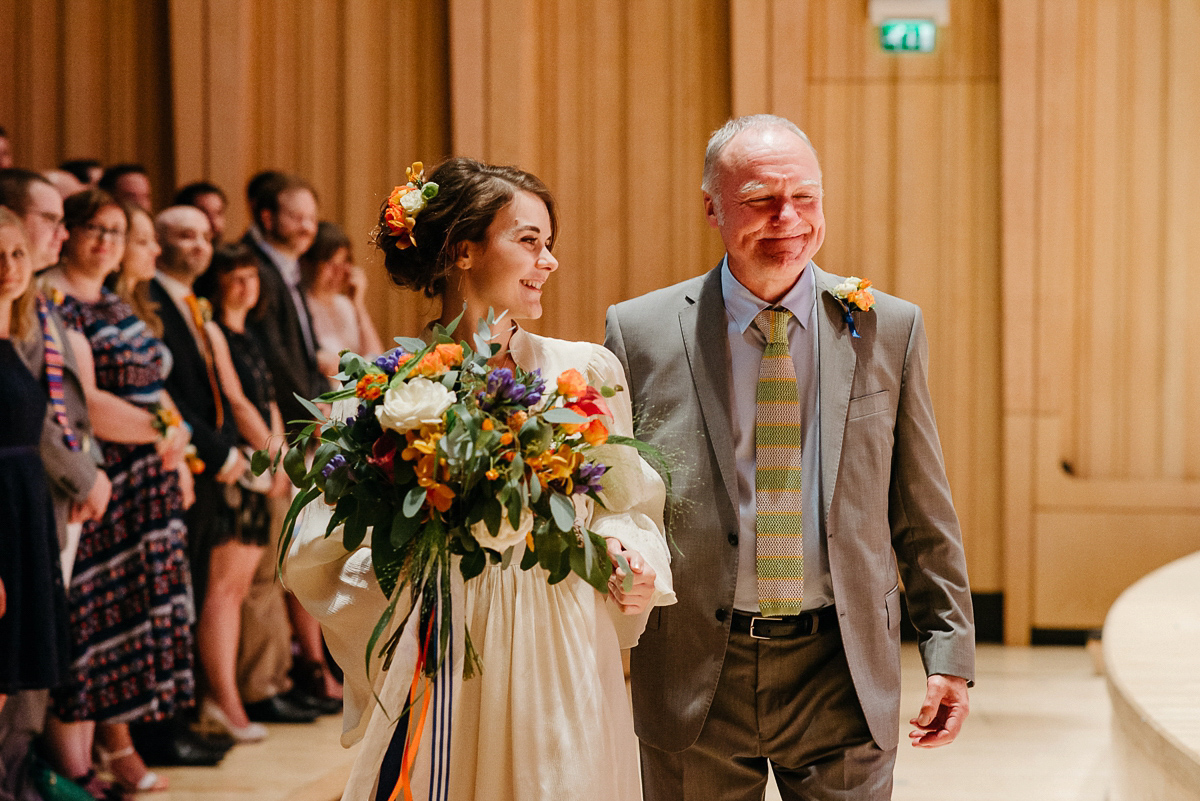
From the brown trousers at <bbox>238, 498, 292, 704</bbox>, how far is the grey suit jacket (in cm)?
300

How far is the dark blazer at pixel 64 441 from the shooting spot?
3630mm

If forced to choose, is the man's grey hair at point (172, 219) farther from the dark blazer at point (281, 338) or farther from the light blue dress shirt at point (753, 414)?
the light blue dress shirt at point (753, 414)

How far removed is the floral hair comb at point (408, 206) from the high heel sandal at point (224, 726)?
306cm

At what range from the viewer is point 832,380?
2102 millimetres

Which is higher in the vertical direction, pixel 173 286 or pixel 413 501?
pixel 173 286

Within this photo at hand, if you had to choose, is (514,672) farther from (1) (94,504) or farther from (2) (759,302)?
(1) (94,504)

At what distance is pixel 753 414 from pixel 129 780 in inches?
114

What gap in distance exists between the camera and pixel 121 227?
13.4ft

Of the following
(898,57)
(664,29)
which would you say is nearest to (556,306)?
(664,29)

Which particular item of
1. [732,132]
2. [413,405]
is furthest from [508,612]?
[732,132]

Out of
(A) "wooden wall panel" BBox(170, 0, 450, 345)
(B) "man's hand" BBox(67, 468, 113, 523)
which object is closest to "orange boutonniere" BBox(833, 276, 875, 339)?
(B) "man's hand" BBox(67, 468, 113, 523)

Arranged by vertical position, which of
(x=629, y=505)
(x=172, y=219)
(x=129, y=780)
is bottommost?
(x=129, y=780)

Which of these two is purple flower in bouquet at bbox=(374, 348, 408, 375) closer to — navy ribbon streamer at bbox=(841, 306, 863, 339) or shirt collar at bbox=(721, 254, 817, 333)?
shirt collar at bbox=(721, 254, 817, 333)

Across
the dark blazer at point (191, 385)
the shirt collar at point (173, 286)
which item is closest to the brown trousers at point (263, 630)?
the dark blazer at point (191, 385)
